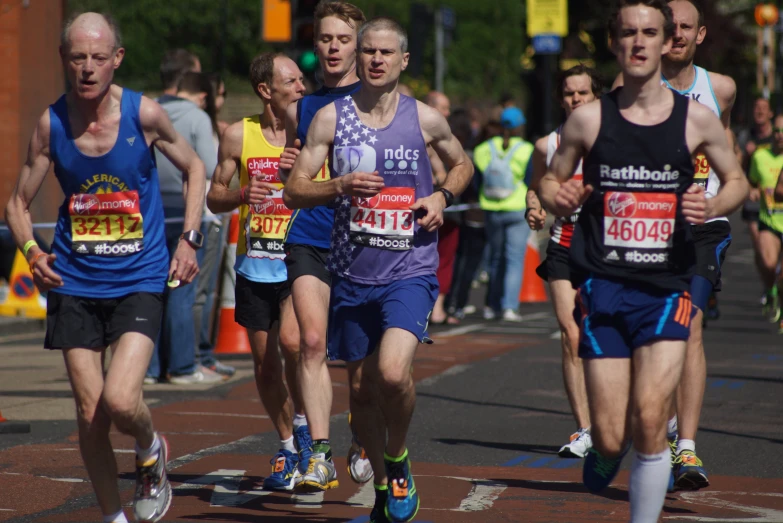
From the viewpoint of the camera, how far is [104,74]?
19.0 feet

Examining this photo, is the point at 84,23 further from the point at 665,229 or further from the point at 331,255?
the point at 665,229

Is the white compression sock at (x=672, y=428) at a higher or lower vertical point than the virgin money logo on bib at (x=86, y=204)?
lower

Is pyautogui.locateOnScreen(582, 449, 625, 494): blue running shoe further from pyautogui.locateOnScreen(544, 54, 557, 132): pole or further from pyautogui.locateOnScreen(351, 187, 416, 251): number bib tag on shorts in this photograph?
pyautogui.locateOnScreen(544, 54, 557, 132): pole

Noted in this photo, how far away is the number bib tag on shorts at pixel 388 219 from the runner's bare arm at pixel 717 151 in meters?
1.26

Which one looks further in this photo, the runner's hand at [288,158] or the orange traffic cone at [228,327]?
the orange traffic cone at [228,327]

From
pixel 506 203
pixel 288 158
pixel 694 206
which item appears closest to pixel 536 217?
pixel 288 158

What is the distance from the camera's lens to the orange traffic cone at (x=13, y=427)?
8742 mm

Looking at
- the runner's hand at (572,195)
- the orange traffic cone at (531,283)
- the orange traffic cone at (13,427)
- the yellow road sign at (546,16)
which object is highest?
the yellow road sign at (546,16)

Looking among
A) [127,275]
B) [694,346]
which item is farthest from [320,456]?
[694,346]

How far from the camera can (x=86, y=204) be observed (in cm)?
581

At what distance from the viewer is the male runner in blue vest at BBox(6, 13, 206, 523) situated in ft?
18.9

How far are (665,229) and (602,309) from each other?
1.28 feet

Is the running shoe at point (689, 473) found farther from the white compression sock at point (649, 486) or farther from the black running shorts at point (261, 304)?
the black running shorts at point (261, 304)

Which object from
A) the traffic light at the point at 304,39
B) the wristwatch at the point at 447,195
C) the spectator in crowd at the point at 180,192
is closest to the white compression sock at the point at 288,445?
the wristwatch at the point at 447,195
